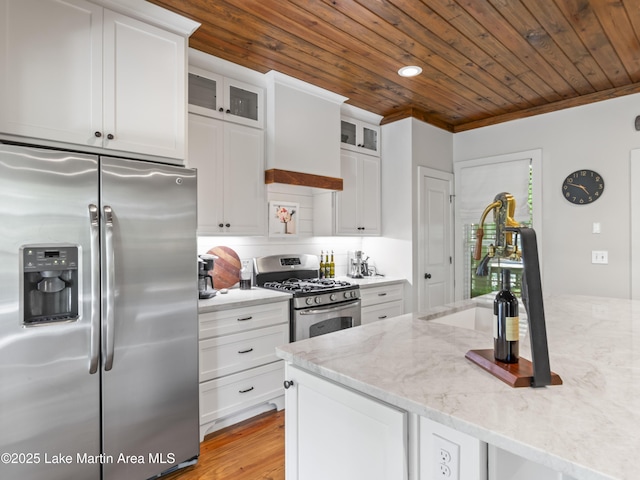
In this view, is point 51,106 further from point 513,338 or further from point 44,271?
point 513,338

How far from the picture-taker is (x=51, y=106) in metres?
1.73

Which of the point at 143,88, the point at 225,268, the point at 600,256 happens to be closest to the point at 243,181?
the point at 225,268

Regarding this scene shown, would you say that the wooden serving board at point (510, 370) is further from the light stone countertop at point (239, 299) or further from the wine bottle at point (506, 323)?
the light stone countertop at point (239, 299)

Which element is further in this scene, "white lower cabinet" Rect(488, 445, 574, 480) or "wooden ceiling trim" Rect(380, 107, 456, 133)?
"wooden ceiling trim" Rect(380, 107, 456, 133)

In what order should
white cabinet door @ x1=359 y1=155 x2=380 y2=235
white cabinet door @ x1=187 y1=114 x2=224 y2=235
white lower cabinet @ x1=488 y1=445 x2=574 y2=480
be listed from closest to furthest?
white lower cabinet @ x1=488 y1=445 x2=574 y2=480
white cabinet door @ x1=187 y1=114 x2=224 y2=235
white cabinet door @ x1=359 y1=155 x2=380 y2=235

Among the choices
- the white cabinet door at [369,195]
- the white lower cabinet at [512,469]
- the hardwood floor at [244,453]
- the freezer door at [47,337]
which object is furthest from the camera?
the white cabinet door at [369,195]

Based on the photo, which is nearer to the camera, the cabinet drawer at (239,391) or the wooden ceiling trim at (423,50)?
the wooden ceiling trim at (423,50)

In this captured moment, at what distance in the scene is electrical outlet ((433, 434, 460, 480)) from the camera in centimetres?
84

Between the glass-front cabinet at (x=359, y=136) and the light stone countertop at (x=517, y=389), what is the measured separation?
2476 millimetres

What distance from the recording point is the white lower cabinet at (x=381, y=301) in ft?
10.9

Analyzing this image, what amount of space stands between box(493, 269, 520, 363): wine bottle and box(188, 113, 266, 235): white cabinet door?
2094mm

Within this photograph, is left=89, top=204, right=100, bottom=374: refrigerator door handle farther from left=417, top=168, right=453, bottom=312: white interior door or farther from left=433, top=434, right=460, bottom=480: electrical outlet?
left=417, top=168, right=453, bottom=312: white interior door

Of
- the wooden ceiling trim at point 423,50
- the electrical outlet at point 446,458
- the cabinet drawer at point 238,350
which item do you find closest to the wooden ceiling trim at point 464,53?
the wooden ceiling trim at point 423,50

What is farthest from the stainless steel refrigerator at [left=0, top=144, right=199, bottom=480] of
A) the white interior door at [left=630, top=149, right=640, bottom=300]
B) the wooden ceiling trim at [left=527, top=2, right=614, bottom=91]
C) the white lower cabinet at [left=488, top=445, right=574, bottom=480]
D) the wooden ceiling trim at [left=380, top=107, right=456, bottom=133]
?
the white interior door at [left=630, top=149, right=640, bottom=300]
